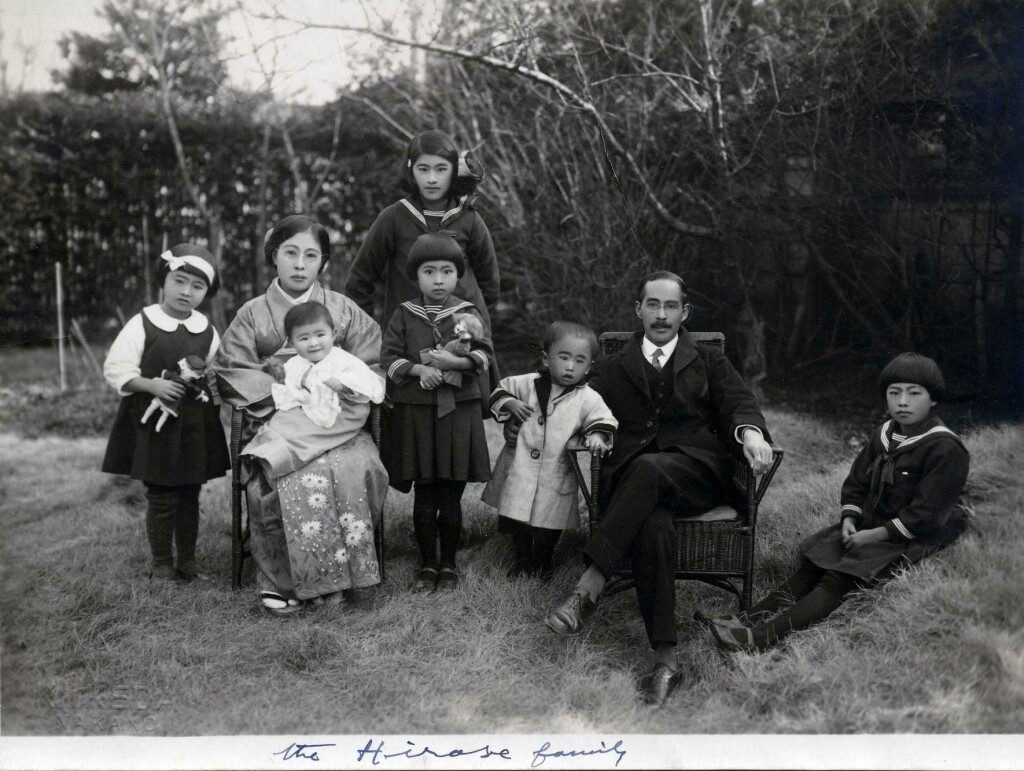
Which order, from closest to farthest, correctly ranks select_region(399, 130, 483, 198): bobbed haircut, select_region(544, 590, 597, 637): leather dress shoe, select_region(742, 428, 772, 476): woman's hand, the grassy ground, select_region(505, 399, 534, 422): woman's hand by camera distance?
the grassy ground < select_region(544, 590, 597, 637): leather dress shoe < select_region(742, 428, 772, 476): woman's hand < select_region(505, 399, 534, 422): woman's hand < select_region(399, 130, 483, 198): bobbed haircut

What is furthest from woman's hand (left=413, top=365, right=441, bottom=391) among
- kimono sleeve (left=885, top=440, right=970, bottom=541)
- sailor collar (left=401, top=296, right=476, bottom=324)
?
kimono sleeve (left=885, top=440, right=970, bottom=541)

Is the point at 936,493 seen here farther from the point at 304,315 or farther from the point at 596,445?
the point at 304,315

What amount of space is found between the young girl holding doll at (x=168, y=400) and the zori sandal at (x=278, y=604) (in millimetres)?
590

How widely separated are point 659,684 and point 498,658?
59 centimetres

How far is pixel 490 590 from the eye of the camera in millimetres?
3447

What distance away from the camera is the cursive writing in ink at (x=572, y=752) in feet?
8.80

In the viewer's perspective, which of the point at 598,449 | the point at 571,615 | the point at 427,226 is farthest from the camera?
the point at 427,226

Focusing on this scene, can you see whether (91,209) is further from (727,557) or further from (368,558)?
(727,557)

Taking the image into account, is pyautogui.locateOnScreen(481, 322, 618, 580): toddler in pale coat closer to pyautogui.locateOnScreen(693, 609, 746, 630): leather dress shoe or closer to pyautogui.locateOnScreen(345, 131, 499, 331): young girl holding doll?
Result: pyautogui.locateOnScreen(345, 131, 499, 331): young girl holding doll

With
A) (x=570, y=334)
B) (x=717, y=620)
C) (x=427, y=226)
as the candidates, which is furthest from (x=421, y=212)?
(x=717, y=620)

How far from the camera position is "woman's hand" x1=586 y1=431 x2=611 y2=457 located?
10.3ft

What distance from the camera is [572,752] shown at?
2695 mm

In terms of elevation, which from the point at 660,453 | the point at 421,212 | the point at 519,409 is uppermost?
the point at 421,212

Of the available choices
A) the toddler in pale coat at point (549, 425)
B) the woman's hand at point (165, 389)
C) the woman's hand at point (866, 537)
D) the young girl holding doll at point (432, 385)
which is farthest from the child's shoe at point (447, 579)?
the woman's hand at point (866, 537)
